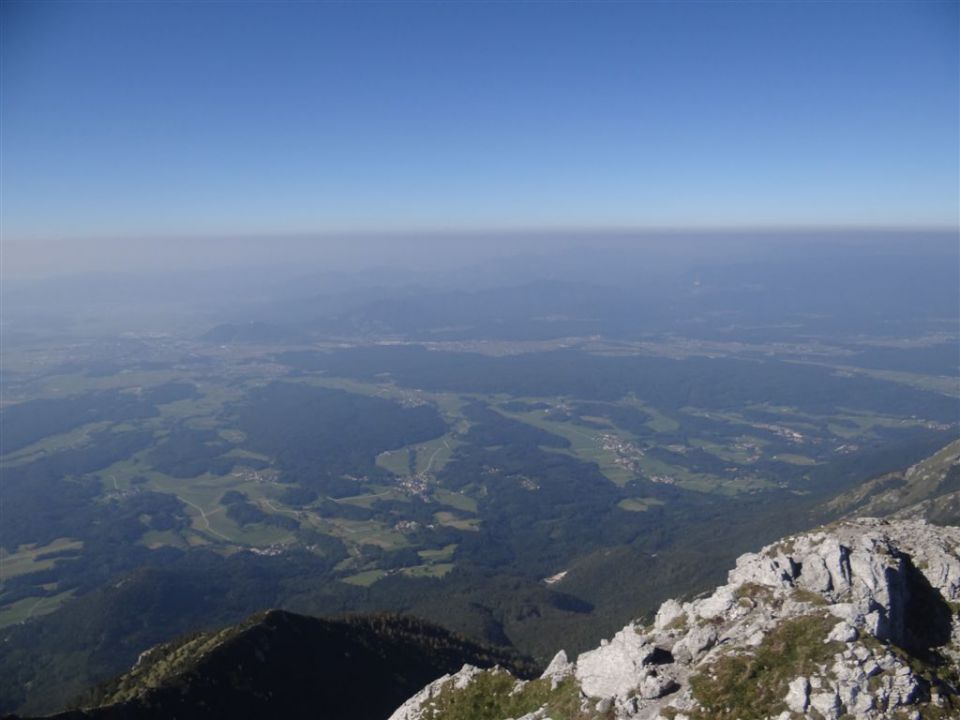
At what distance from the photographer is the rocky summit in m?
30.3

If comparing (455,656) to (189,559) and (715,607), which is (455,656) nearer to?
(715,607)

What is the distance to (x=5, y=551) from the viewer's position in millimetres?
191750

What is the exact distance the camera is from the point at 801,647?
107ft

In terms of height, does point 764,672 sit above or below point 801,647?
below

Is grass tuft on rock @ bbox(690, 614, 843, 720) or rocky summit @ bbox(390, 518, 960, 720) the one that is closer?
rocky summit @ bbox(390, 518, 960, 720)

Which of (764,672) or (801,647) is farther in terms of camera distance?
(801,647)

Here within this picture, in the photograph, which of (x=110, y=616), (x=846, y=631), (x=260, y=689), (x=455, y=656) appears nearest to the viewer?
(x=846, y=631)

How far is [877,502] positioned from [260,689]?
12768 cm

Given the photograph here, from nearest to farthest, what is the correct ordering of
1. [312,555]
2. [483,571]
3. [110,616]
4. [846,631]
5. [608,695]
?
[846,631]
[608,695]
[110,616]
[483,571]
[312,555]

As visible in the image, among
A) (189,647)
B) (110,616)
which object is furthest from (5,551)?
(189,647)

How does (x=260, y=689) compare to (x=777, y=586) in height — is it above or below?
below

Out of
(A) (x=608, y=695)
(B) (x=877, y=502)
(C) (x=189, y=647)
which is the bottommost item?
(B) (x=877, y=502)

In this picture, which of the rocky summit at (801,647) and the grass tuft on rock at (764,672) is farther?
the grass tuft on rock at (764,672)

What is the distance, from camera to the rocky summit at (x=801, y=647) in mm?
30344
